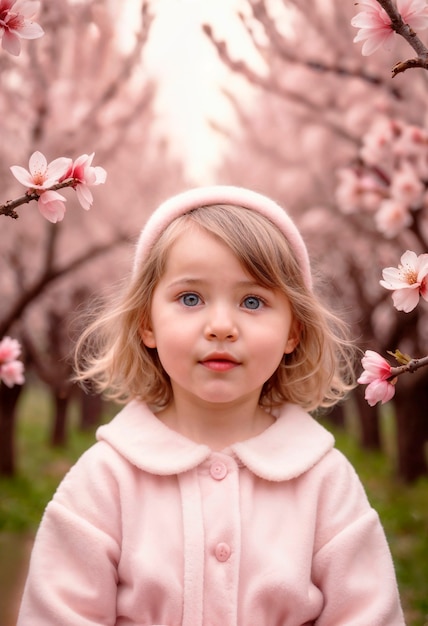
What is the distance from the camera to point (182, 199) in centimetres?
240

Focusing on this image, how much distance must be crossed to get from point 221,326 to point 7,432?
6671 mm

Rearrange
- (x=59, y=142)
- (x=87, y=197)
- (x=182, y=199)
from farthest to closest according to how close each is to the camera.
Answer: (x=59, y=142), (x=182, y=199), (x=87, y=197)

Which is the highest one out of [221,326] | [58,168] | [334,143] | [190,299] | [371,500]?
[334,143]

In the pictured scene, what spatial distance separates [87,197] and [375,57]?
5.35m

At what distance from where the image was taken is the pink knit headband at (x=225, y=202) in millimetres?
2383

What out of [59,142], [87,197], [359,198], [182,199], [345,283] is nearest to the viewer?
[87,197]

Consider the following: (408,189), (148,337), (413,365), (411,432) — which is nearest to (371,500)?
(411,432)

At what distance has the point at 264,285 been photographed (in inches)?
88.9

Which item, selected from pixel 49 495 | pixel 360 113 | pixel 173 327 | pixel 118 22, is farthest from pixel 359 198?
pixel 173 327

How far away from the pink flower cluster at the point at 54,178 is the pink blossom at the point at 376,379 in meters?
0.81

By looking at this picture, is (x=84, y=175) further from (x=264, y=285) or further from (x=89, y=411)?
(x=89, y=411)

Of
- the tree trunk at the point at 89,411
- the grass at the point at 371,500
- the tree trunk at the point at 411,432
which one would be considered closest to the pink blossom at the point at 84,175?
the grass at the point at 371,500

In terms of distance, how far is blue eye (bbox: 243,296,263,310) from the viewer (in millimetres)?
2234

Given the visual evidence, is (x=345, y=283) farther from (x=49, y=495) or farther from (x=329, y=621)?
(x=329, y=621)
